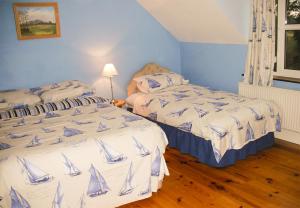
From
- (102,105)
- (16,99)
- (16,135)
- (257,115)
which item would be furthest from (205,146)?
(16,99)

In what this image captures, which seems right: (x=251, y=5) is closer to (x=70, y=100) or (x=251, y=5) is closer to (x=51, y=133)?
(x=70, y=100)

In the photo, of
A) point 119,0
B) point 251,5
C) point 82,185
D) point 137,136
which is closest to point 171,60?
point 119,0

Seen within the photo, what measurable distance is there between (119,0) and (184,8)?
95 cm

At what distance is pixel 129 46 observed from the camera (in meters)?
4.65

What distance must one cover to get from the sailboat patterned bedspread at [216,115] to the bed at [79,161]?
0.61m

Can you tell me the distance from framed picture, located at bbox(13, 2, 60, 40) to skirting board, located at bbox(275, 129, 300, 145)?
314 cm

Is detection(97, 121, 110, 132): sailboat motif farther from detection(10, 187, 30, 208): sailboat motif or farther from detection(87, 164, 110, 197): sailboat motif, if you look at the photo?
detection(10, 187, 30, 208): sailboat motif

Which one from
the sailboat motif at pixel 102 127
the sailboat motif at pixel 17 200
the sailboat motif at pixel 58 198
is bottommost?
the sailboat motif at pixel 58 198

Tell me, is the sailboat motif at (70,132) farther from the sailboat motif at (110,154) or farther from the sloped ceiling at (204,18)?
the sloped ceiling at (204,18)

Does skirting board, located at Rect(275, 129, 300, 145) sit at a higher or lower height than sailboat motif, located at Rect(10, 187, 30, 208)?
lower

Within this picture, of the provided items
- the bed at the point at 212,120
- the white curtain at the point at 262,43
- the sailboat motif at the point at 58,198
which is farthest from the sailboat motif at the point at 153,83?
the sailboat motif at the point at 58,198

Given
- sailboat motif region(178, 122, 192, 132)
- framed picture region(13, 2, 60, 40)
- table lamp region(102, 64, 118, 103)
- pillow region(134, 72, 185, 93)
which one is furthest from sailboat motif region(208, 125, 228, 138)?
framed picture region(13, 2, 60, 40)

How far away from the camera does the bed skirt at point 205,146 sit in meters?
3.23

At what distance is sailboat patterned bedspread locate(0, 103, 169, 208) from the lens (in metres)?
2.20
